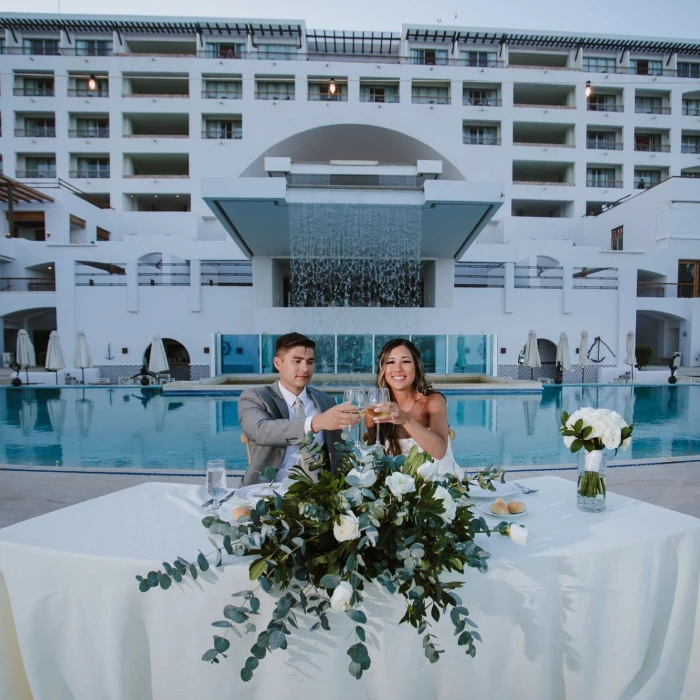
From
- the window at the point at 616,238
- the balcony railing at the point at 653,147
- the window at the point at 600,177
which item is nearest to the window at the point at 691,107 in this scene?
the balcony railing at the point at 653,147

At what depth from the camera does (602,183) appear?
2683cm

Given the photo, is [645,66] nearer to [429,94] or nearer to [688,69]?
[688,69]

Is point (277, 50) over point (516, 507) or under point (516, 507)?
over

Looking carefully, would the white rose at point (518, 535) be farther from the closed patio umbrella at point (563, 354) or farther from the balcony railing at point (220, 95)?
the balcony railing at point (220, 95)

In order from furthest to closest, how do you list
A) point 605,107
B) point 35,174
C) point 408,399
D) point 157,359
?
1. point 605,107
2. point 35,174
3. point 157,359
4. point 408,399

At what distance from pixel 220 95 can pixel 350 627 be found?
28.3m

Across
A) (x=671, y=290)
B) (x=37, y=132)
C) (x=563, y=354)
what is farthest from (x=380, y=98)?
(x=563, y=354)

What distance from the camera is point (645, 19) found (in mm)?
31047

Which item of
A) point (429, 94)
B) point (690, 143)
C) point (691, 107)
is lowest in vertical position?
point (690, 143)

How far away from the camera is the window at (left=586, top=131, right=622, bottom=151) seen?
2700 centimetres

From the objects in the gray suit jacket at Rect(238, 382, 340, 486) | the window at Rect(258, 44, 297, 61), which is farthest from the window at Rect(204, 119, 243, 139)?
the gray suit jacket at Rect(238, 382, 340, 486)

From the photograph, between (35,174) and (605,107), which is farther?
(605,107)

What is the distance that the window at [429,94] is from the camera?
26234 mm

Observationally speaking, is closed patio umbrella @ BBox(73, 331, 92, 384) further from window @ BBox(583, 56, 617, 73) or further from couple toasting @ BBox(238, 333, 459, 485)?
window @ BBox(583, 56, 617, 73)
